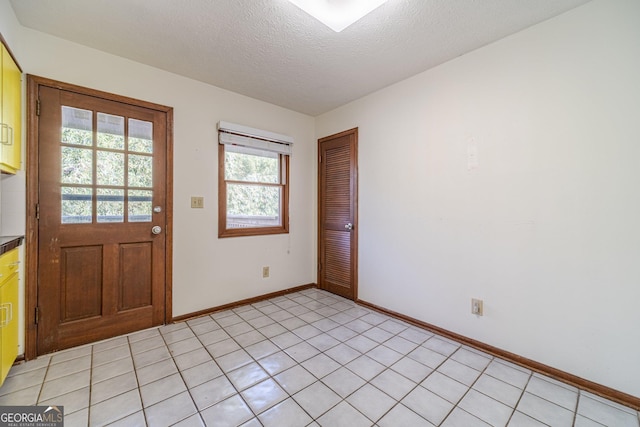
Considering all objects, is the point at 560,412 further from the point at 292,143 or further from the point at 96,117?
the point at 96,117

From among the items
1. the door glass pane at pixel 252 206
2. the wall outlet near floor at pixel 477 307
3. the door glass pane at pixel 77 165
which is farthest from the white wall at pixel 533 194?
the door glass pane at pixel 77 165

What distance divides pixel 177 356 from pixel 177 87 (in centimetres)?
247

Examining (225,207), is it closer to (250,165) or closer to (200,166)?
(200,166)

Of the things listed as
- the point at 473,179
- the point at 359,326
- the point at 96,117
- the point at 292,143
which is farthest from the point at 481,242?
the point at 96,117

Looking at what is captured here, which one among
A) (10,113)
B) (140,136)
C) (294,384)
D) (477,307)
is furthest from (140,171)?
(477,307)

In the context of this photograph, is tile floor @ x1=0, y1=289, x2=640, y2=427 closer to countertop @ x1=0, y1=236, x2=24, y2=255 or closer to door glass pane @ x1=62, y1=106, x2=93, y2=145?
countertop @ x1=0, y1=236, x2=24, y2=255

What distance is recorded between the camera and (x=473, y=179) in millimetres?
2207

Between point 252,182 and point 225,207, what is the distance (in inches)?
18.6

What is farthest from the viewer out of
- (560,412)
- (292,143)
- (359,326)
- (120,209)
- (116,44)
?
(292,143)

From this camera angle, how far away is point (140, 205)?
2408 millimetres

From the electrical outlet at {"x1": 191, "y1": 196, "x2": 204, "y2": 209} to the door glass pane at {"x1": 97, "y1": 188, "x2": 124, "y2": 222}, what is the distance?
59cm

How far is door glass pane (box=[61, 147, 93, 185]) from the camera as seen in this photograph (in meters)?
2.08

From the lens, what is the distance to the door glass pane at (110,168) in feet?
7.26

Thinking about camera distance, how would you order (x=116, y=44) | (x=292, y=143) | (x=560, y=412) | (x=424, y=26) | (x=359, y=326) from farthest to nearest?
(x=292, y=143) < (x=359, y=326) < (x=116, y=44) < (x=424, y=26) < (x=560, y=412)
